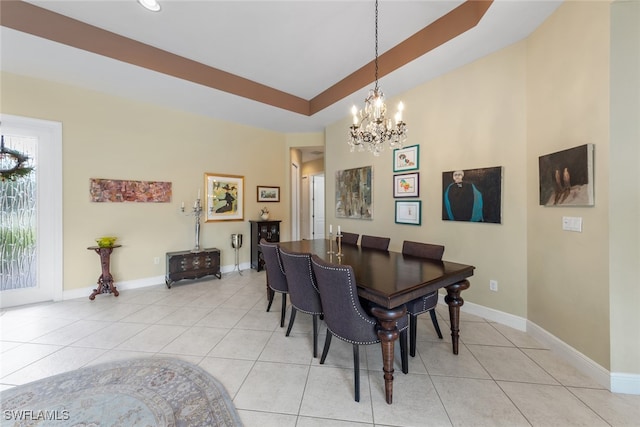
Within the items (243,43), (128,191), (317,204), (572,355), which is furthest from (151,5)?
(317,204)

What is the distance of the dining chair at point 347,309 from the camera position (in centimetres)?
150

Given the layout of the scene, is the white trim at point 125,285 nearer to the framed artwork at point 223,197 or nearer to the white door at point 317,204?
the framed artwork at point 223,197

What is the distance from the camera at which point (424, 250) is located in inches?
92.9

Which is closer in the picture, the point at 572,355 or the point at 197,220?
the point at 572,355

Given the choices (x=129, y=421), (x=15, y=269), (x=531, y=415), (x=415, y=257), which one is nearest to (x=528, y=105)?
(x=415, y=257)

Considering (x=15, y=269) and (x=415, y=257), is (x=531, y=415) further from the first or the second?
(x=15, y=269)

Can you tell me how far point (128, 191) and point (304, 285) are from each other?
135 inches

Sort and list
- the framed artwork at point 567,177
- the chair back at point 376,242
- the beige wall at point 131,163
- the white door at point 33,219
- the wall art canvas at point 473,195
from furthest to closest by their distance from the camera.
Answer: the beige wall at point 131,163 → the white door at point 33,219 → the chair back at point 376,242 → the wall art canvas at point 473,195 → the framed artwork at point 567,177

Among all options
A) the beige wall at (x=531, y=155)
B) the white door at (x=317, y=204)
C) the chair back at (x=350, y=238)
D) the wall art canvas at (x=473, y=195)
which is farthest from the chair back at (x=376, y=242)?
the white door at (x=317, y=204)

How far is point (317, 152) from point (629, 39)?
5.35 meters

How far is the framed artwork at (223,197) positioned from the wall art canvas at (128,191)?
64cm

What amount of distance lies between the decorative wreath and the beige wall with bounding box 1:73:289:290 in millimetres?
369

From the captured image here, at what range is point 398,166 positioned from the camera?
11.5 ft

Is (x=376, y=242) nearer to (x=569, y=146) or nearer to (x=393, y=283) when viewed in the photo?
(x=393, y=283)
